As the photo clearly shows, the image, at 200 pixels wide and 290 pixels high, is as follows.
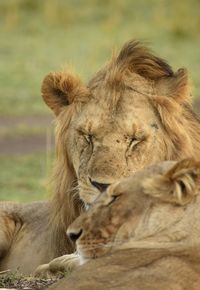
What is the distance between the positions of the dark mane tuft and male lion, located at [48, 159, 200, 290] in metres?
1.79

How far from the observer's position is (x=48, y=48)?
18.8m

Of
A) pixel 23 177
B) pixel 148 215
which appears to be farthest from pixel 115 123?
pixel 23 177

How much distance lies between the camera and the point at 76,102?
711 centimetres

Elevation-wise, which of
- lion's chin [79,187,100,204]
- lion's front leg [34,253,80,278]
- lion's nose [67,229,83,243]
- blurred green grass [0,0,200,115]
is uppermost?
blurred green grass [0,0,200,115]

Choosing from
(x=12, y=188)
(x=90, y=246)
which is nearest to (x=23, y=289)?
(x=90, y=246)

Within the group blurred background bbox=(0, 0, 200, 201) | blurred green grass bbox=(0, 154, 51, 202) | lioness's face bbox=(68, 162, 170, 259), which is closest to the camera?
lioness's face bbox=(68, 162, 170, 259)

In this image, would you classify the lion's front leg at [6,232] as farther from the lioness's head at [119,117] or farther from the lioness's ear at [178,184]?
the lioness's ear at [178,184]

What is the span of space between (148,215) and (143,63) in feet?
6.76

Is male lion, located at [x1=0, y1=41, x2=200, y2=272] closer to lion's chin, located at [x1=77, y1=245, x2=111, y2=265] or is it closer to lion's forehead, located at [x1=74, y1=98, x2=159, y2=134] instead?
lion's forehead, located at [x1=74, y1=98, x2=159, y2=134]

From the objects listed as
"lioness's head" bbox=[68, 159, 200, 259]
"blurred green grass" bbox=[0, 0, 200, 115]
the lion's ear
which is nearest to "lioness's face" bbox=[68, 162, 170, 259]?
"lioness's head" bbox=[68, 159, 200, 259]

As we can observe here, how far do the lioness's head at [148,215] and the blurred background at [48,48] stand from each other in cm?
561

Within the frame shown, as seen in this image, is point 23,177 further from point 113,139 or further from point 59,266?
point 59,266

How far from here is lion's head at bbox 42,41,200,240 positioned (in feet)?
22.2

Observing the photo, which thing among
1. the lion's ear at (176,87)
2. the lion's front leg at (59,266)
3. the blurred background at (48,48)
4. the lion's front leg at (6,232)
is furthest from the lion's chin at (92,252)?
the blurred background at (48,48)
